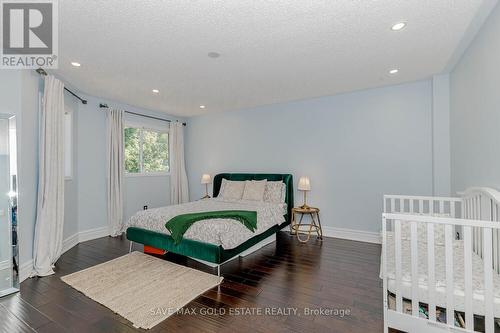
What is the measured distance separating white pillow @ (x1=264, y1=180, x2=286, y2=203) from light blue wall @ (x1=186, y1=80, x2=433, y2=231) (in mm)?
403

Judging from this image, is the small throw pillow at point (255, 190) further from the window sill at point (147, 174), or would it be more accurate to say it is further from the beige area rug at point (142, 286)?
the window sill at point (147, 174)

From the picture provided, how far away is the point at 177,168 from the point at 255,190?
2375mm

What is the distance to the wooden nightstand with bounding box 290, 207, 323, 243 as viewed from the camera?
4.07 m

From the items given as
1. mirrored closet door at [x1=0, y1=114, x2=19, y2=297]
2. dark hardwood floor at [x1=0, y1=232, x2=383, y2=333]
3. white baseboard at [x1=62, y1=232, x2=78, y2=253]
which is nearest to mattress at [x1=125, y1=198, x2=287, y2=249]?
dark hardwood floor at [x1=0, y1=232, x2=383, y2=333]

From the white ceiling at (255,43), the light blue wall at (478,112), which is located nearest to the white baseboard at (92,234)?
the white ceiling at (255,43)

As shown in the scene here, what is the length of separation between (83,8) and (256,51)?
64.0 inches

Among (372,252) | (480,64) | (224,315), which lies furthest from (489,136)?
(224,315)

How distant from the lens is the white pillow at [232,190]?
184 inches

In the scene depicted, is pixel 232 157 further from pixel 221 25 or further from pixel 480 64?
pixel 480 64

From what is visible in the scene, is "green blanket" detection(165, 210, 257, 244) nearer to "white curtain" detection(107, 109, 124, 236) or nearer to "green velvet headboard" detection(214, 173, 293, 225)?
"green velvet headboard" detection(214, 173, 293, 225)

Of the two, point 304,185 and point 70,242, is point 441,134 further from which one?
point 70,242

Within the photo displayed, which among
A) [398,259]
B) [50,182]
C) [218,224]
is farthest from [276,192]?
[50,182]

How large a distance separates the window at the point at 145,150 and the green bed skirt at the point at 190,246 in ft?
6.93

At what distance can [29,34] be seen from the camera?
2270mm
